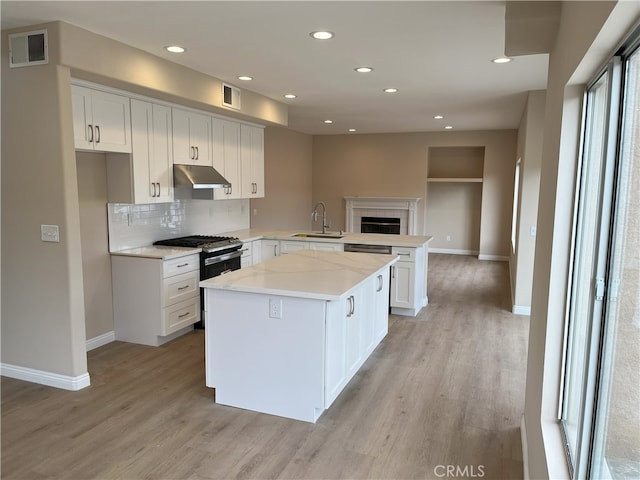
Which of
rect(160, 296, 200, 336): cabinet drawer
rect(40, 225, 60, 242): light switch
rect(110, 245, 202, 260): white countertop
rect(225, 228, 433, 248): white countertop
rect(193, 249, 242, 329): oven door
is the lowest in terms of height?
rect(160, 296, 200, 336): cabinet drawer

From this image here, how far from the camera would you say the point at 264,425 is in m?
3.00

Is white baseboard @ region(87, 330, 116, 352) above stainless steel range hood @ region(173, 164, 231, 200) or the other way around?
the other way around

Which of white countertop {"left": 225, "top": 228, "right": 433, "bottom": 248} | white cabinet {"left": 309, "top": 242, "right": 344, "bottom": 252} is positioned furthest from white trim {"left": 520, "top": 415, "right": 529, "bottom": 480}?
white cabinet {"left": 309, "top": 242, "right": 344, "bottom": 252}

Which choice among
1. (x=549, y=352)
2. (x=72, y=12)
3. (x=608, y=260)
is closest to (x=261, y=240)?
(x=72, y=12)

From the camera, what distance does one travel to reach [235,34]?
10.9 feet

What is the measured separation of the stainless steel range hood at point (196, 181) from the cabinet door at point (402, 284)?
2180 mm

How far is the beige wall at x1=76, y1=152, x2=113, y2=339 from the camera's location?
13.6 feet

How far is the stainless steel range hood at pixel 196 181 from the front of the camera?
187 inches

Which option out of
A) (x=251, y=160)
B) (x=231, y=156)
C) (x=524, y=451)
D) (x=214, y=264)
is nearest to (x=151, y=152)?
(x=214, y=264)

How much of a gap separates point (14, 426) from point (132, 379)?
0.85 meters

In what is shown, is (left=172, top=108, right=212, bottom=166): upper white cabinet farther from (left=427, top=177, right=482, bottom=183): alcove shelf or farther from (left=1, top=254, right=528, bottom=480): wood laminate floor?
(left=427, top=177, right=482, bottom=183): alcove shelf

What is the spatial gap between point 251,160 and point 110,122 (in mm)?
2474

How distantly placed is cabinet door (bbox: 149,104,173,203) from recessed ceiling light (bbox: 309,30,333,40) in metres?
1.90

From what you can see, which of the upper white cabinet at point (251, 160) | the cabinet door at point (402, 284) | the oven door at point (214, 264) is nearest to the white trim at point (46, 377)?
the oven door at point (214, 264)
